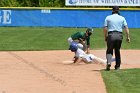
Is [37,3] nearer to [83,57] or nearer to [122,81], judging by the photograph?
[83,57]

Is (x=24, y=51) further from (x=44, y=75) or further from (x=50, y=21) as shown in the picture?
(x=50, y=21)

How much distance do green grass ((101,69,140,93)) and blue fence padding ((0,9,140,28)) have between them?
29108 millimetres

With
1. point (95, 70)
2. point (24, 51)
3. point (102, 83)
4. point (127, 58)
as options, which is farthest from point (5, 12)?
point (102, 83)

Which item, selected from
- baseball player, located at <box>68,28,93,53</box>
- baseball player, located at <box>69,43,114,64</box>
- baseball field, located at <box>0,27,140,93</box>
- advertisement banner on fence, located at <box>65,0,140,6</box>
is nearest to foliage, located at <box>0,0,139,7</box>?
advertisement banner on fence, located at <box>65,0,140,6</box>

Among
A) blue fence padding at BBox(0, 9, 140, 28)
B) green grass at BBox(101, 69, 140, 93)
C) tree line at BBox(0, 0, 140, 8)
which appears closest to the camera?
green grass at BBox(101, 69, 140, 93)

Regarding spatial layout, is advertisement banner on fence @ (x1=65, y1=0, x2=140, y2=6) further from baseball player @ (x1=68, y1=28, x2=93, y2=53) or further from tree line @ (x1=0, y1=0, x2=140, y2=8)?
baseball player @ (x1=68, y1=28, x2=93, y2=53)

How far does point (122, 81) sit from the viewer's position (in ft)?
40.2

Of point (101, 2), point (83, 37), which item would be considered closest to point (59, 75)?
point (83, 37)

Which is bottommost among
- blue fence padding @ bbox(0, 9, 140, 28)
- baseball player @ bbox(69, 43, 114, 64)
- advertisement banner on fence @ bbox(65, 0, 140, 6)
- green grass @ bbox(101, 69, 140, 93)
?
blue fence padding @ bbox(0, 9, 140, 28)

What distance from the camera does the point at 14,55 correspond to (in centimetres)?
1984

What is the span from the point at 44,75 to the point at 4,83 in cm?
175

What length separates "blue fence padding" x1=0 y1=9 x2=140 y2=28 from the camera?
143ft

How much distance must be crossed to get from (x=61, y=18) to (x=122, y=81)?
31500 millimetres

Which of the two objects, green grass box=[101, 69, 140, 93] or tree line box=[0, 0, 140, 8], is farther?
tree line box=[0, 0, 140, 8]
